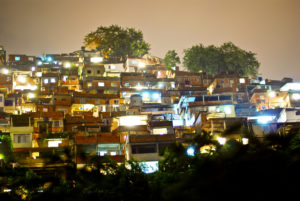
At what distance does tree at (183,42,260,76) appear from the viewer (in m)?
66.9

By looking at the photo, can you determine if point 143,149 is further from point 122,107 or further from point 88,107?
point 88,107

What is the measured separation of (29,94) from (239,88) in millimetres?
28349

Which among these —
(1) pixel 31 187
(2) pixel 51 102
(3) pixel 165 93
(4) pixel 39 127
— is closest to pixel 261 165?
(1) pixel 31 187

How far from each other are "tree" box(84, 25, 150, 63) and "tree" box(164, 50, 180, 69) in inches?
188

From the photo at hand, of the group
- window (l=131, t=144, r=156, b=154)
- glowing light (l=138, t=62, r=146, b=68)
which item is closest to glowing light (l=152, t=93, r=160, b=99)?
glowing light (l=138, t=62, r=146, b=68)

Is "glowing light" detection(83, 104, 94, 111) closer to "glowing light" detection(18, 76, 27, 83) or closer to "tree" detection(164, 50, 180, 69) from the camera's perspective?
"glowing light" detection(18, 76, 27, 83)

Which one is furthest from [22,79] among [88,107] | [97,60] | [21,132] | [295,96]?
[295,96]

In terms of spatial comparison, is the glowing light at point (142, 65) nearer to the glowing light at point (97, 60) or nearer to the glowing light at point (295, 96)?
the glowing light at point (97, 60)

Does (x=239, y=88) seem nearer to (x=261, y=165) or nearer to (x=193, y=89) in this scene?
(x=193, y=89)

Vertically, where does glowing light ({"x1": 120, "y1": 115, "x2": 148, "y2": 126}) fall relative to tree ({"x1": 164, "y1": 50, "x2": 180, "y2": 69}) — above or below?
below

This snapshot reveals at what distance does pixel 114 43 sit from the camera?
73.4m

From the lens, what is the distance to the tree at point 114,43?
73.1 meters

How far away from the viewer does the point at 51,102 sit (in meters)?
47.7

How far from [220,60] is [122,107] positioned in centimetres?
2475
